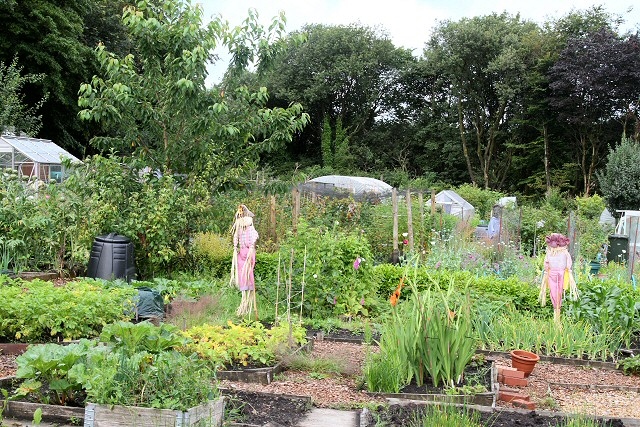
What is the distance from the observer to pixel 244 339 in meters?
5.39

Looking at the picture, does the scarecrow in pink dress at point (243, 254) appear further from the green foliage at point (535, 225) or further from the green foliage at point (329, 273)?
the green foliage at point (535, 225)

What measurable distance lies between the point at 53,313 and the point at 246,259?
6.63 feet

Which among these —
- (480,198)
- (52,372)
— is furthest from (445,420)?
(480,198)

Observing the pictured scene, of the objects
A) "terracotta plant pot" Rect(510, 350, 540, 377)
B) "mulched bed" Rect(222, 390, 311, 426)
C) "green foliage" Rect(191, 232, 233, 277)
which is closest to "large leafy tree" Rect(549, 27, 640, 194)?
"green foliage" Rect(191, 232, 233, 277)

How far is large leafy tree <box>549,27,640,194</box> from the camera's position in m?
25.5

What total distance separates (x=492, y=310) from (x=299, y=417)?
366 cm

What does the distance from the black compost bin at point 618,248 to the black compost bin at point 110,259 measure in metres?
9.41

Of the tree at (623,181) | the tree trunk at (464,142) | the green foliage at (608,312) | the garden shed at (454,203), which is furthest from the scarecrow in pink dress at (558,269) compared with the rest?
the tree trunk at (464,142)

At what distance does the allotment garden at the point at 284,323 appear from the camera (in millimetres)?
3848

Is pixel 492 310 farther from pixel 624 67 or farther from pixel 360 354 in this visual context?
pixel 624 67

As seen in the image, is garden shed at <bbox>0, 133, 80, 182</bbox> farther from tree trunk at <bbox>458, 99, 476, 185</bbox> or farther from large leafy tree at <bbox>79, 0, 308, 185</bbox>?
tree trunk at <bbox>458, 99, 476, 185</bbox>

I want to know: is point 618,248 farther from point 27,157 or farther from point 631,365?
point 27,157

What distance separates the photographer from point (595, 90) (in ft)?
85.4

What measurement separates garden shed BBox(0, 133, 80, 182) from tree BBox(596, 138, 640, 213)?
16.2 meters
